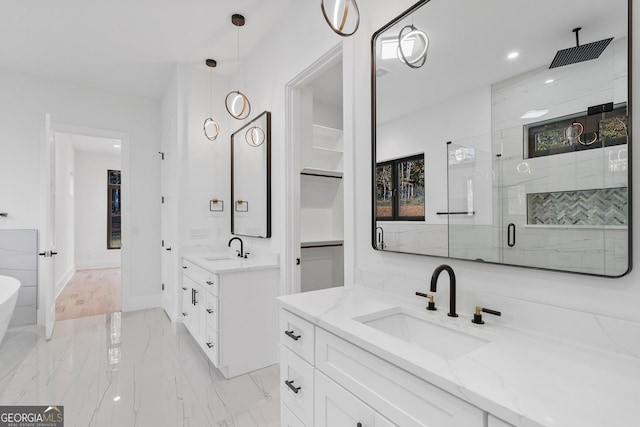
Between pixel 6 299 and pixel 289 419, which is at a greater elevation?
pixel 6 299

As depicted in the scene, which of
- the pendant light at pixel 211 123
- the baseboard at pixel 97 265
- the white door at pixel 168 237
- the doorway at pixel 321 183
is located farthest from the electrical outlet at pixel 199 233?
the baseboard at pixel 97 265

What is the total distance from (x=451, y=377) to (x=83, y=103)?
5007 mm

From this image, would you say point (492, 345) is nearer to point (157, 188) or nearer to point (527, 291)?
point (527, 291)

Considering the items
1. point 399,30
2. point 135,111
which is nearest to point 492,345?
point 399,30

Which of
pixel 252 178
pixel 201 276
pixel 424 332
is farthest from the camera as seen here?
pixel 252 178

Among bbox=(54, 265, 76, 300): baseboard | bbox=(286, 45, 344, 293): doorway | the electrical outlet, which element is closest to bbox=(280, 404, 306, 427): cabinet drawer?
bbox=(286, 45, 344, 293): doorway

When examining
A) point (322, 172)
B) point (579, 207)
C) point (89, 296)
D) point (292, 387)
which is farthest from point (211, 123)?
point (89, 296)

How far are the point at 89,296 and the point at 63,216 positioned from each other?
1.63 meters

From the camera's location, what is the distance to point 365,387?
98 centimetres

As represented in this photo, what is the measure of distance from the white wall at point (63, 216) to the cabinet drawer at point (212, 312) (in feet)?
11.7

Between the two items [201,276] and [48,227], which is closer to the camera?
[201,276]

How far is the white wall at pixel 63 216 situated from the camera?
16.1 feet

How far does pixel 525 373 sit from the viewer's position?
78cm

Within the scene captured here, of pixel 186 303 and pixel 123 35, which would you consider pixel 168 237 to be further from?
pixel 123 35
